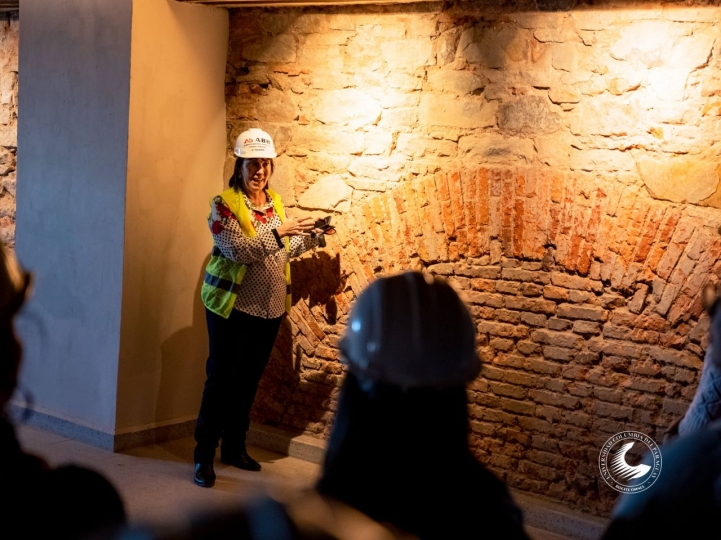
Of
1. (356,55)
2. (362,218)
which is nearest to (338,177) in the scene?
(362,218)

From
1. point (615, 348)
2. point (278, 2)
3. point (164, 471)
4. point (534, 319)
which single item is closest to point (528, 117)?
point (534, 319)

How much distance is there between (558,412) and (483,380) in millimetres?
437

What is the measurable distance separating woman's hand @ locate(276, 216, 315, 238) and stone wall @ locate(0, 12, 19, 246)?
7.88 ft

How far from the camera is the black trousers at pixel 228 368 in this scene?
4.56 meters

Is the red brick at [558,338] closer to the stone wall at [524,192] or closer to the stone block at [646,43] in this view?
the stone wall at [524,192]

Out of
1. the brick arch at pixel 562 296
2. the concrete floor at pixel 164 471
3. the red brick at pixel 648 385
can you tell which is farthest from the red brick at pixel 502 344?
the concrete floor at pixel 164 471

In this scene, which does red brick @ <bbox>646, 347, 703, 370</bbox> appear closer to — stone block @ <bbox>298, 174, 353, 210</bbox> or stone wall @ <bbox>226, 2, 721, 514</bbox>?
stone wall @ <bbox>226, 2, 721, 514</bbox>

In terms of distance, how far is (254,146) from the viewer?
4598 millimetres

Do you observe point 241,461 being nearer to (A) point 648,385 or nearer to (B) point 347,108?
(B) point 347,108

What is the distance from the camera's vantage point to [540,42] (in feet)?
13.9

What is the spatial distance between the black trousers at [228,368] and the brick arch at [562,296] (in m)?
0.78

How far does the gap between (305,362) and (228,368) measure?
2.14 feet

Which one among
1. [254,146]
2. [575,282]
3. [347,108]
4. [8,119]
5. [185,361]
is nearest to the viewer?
[575,282]

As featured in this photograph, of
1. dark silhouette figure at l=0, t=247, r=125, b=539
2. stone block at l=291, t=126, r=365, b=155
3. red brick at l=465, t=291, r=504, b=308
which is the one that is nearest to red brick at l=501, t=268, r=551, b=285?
red brick at l=465, t=291, r=504, b=308
